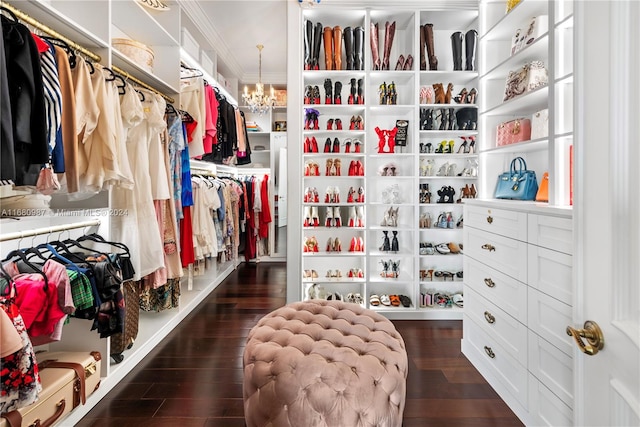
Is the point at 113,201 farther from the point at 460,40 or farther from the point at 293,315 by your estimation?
the point at 460,40

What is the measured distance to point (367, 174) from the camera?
3.12 m

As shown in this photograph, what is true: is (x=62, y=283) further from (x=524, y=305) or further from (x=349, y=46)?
(x=349, y=46)

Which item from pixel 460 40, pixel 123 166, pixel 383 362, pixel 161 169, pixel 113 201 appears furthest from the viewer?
pixel 460 40

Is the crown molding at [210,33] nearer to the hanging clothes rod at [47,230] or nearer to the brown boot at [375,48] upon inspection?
the brown boot at [375,48]

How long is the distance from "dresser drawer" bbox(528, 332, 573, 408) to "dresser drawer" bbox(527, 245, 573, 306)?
23 cm

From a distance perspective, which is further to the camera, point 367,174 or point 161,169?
point 367,174

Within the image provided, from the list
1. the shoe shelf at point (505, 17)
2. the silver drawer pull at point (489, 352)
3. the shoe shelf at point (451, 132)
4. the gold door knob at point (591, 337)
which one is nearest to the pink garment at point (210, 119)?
the shoe shelf at point (451, 132)

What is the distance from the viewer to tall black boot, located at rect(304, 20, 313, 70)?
3.08 m

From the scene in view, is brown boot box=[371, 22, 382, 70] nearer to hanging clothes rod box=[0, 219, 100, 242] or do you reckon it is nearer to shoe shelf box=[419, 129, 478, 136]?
shoe shelf box=[419, 129, 478, 136]

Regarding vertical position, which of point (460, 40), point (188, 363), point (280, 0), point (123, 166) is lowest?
point (188, 363)

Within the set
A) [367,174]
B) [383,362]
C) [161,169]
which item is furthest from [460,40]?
[383,362]

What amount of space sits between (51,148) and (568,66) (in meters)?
2.28

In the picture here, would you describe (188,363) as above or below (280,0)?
below

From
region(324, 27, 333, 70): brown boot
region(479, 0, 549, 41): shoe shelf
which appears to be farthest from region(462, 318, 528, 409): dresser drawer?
region(324, 27, 333, 70): brown boot
